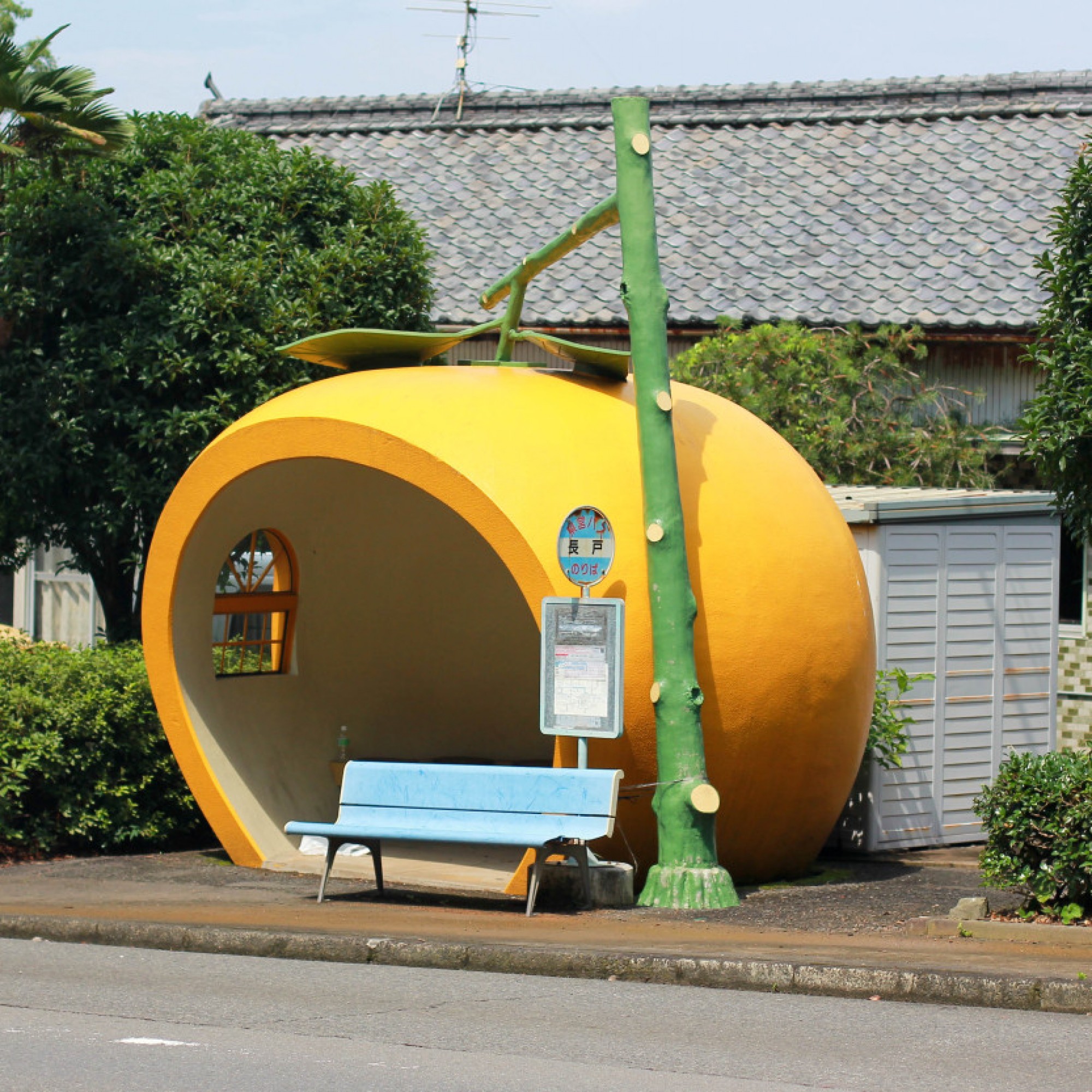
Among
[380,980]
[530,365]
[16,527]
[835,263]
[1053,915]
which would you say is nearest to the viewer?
[380,980]

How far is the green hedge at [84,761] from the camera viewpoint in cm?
1134

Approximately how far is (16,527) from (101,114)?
3.12 meters

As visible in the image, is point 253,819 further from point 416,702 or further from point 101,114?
point 101,114

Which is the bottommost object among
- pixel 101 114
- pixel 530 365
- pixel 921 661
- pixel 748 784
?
pixel 748 784

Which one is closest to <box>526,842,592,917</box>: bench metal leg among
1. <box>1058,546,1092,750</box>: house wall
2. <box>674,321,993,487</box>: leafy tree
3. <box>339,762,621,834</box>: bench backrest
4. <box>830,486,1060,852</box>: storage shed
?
<box>339,762,621,834</box>: bench backrest

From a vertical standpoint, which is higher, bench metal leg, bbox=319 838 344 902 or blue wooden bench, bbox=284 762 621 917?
blue wooden bench, bbox=284 762 621 917

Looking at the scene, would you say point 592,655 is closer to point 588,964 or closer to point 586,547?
→ point 586,547

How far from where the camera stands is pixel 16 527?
1344 centimetres

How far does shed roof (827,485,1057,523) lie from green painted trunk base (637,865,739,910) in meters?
3.16

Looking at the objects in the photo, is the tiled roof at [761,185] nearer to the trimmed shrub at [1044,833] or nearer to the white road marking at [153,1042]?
the trimmed shrub at [1044,833]

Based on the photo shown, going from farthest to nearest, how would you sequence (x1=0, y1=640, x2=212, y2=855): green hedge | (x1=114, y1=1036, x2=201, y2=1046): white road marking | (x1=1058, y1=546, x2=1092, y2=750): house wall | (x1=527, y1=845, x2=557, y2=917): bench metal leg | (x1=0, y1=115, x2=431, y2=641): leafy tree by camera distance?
(x1=1058, y1=546, x2=1092, y2=750): house wall
(x1=0, y1=115, x2=431, y2=641): leafy tree
(x1=0, y1=640, x2=212, y2=855): green hedge
(x1=527, y1=845, x2=557, y2=917): bench metal leg
(x1=114, y1=1036, x2=201, y2=1046): white road marking

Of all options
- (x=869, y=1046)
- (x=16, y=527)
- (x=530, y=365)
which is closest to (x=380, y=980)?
(x=869, y=1046)

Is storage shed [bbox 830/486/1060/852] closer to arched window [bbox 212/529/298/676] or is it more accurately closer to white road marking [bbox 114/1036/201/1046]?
arched window [bbox 212/529/298/676]

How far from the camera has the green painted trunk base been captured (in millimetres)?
9531
